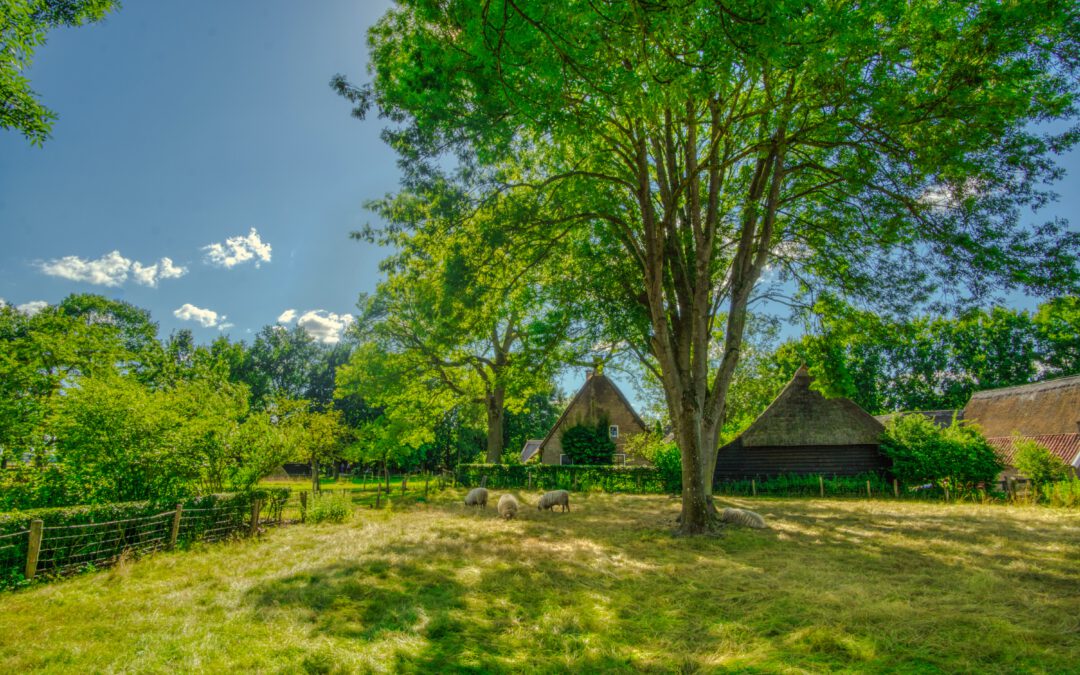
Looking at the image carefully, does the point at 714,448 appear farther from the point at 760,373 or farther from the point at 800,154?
the point at 760,373

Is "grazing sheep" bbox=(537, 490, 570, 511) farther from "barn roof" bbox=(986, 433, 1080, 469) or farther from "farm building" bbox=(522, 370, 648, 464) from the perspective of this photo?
"barn roof" bbox=(986, 433, 1080, 469)

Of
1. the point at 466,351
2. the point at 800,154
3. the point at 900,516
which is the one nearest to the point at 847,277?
the point at 800,154

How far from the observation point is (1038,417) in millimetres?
30078

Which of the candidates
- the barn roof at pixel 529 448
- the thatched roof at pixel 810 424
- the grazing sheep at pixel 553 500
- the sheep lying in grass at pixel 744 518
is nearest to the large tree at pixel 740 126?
the sheep lying in grass at pixel 744 518

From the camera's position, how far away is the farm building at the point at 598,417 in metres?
37.0

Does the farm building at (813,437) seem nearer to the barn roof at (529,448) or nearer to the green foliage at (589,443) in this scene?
the green foliage at (589,443)

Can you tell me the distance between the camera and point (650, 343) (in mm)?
16234

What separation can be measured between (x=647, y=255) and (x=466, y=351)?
16.7m

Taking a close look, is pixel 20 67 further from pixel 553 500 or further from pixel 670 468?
pixel 670 468

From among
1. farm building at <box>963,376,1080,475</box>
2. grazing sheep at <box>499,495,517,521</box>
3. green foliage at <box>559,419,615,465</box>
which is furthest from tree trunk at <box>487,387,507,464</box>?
farm building at <box>963,376,1080,475</box>

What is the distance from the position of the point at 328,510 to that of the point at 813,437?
2357 cm

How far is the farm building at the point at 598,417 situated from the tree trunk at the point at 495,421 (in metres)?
5.91

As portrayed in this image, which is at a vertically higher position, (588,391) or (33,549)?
(588,391)

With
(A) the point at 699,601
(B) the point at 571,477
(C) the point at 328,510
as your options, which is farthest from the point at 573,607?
(B) the point at 571,477
